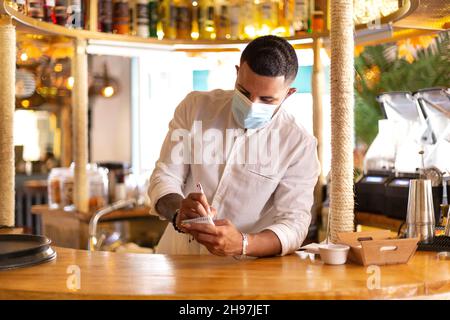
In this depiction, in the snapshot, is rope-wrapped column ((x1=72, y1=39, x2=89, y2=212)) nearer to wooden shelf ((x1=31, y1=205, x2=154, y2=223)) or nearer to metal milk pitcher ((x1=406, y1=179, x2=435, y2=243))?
wooden shelf ((x1=31, y1=205, x2=154, y2=223))

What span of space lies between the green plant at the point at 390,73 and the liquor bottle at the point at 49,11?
6.47ft

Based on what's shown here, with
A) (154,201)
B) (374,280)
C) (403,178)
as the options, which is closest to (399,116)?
(403,178)

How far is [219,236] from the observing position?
2.09m

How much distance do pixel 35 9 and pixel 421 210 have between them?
8.17ft

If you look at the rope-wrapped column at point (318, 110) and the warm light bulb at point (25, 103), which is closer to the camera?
the rope-wrapped column at point (318, 110)

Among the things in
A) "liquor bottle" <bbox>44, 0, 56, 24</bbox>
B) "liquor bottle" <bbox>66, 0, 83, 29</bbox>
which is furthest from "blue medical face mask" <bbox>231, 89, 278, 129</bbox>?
"liquor bottle" <bbox>66, 0, 83, 29</bbox>

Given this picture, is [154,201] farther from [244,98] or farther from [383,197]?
[383,197]

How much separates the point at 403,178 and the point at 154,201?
178cm

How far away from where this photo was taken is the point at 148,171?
550cm

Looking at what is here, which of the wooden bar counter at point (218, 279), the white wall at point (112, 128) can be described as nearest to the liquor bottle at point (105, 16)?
the wooden bar counter at point (218, 279)

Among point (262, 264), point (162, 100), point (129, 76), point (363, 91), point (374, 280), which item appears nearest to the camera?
point (374, 280)

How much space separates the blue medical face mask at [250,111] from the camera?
7.95 ft

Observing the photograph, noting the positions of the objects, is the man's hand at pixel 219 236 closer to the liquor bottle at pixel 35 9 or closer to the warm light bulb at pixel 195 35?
the liquor bottle at pixel 35 9

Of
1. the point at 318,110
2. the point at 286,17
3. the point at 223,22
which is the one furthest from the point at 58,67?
the point at 318,110
